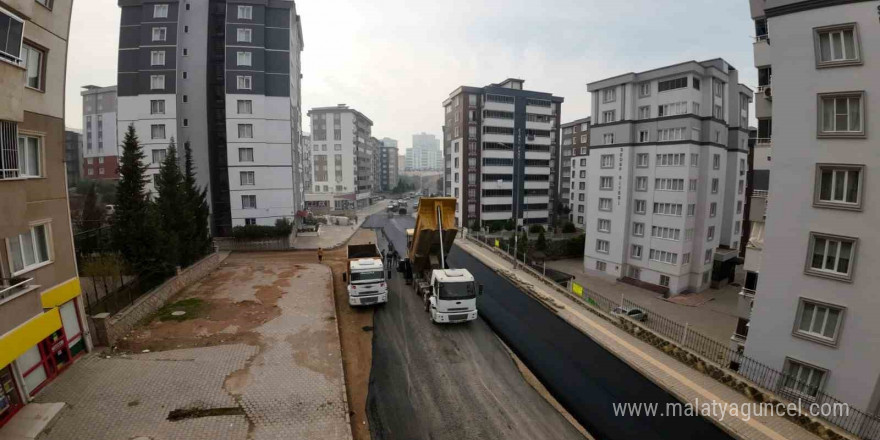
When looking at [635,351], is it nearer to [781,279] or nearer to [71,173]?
[781,279]

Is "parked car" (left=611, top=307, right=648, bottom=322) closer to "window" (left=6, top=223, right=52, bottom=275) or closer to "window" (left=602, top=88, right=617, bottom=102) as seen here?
"window" (left=602, top=88, right=617, bottom=102)

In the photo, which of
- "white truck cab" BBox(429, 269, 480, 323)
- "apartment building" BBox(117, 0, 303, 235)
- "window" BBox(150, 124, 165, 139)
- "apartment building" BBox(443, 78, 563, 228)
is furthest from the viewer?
"apartment building" BBox(443, 78, 563, 228)

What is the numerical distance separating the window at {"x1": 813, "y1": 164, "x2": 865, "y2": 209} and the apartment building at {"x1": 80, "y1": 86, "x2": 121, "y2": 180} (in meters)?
110

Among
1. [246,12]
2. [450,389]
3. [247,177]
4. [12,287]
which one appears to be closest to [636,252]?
[450,389]

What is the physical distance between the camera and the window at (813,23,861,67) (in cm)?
1230

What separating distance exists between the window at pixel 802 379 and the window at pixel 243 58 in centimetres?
4565

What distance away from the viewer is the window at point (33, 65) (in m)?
12.0

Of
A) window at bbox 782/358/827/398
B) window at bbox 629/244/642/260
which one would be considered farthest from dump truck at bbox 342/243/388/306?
window at bbox 629/244/642/260

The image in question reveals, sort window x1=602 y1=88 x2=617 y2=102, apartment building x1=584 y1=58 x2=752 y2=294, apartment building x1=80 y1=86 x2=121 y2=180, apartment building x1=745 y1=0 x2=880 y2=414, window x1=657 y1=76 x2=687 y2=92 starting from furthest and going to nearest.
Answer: apartment building x1=80 y1=86 x2=121 y2=180 < window x1=602 y1=88 x2=617 y2=102 < window x1=657 y1=76 x2=687 y2=92 < apartment building x1=584 y1=58 x2=752 y2=294 < apartment building x1=745 y1=0 x2=880 y2=414

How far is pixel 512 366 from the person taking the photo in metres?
15.0

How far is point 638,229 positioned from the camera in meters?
38.2

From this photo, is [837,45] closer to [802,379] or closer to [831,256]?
[831,256]

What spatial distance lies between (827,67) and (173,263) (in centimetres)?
3082

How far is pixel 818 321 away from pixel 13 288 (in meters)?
24.3
